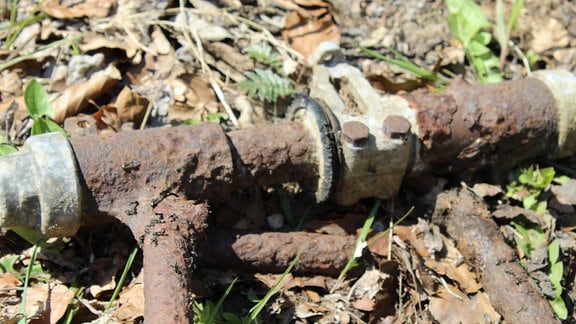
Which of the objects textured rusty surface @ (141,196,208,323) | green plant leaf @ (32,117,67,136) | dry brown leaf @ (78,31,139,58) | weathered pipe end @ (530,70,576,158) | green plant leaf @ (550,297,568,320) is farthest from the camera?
dry brown leaf @ (78,31,139,58)

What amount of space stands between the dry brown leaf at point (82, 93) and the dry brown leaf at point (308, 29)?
0.95 m

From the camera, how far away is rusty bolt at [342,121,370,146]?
2.48 m

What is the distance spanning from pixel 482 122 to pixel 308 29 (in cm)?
124

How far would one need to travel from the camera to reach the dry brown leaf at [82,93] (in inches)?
116

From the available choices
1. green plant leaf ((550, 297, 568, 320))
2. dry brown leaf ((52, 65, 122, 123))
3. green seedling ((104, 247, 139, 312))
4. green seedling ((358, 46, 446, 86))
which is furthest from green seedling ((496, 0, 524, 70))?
green seedling ((104, 247, 139, 312))

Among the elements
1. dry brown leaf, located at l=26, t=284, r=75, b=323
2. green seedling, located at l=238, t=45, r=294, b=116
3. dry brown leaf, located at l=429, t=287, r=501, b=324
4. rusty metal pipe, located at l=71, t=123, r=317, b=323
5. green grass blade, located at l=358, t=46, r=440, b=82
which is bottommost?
dry brown leaf, located at l=429, t=287, r=501, b=324

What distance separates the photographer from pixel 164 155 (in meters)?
2.32

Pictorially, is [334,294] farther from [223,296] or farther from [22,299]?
[22,299]

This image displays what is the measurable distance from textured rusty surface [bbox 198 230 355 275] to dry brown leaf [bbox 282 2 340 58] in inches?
50.8

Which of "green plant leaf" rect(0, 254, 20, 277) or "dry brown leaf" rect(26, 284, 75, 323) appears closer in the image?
"dry brown leaf" rect(26, 284, 75, 323)

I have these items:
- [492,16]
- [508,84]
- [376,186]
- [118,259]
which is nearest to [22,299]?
[118,259]

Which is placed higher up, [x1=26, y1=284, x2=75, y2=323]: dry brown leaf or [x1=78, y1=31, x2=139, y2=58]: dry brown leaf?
[x1=78, y1=31, x2=139, y2=58]: dry brown leaf

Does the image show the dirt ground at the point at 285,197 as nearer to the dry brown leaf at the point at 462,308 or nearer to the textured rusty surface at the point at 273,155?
the dry brown leaf at the point at 462,308

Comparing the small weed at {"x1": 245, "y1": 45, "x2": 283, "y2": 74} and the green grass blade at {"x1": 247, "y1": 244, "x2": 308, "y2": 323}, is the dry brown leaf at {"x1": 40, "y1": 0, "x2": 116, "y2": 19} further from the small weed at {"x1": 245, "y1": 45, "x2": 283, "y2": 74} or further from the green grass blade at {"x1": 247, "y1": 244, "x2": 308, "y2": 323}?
the green grass blade at {"x1": 247, "y1": 244, "x2": 308, "y2": 323}
